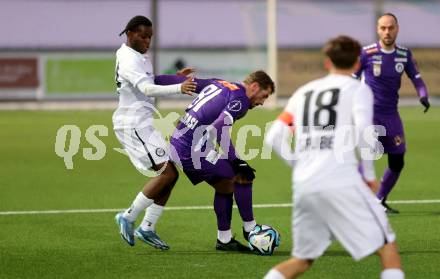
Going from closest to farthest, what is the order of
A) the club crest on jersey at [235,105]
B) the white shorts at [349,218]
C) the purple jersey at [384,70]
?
the white shorts at [349,218] → the club crest on jersey at [235,105] → the purple jersey at [384,70]

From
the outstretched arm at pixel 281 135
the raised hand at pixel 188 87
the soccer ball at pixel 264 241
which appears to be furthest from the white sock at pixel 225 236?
the outstretched arm at pixel 281 135

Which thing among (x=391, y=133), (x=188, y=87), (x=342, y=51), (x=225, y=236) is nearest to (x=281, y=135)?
(x=342, y=51)

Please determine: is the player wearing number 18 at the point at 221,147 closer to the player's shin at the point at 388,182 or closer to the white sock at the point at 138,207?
the white sock at the point at 138,207

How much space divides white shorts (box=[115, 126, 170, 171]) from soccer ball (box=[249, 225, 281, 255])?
119cm

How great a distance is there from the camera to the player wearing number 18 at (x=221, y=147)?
399 inches

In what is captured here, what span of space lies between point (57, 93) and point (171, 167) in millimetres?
24050

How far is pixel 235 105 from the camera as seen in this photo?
10.1 metres

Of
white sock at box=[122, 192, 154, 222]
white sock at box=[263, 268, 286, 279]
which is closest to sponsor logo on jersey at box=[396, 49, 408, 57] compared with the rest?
white sock at box=[122, 192, 154, 222]

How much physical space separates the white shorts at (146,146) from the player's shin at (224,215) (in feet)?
2.28

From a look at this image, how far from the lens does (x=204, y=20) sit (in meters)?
64.4

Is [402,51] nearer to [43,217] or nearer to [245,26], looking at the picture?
[43,217]

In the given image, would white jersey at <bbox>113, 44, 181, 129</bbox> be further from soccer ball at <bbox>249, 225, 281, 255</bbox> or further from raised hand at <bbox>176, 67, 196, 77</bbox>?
soccer ball at <bbox>249, 225, 281, 255</bbox>

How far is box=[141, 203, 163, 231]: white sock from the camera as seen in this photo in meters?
10.7

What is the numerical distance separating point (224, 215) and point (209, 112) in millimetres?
1050
